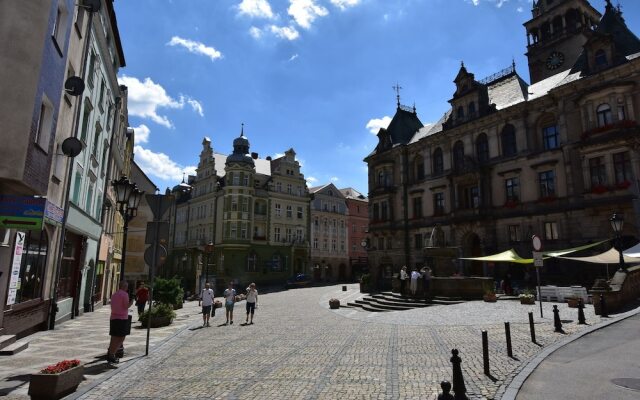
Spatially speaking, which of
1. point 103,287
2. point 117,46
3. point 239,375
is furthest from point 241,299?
point 239,375

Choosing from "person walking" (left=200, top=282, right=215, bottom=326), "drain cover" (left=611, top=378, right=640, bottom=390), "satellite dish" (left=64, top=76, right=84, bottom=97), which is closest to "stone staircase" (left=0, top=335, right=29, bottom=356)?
"person walking" (left=200, top=282, right=215, bottom=326)

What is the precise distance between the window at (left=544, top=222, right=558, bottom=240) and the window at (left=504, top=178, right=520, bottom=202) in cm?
314

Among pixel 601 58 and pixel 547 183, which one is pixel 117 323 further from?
pixel 601 58

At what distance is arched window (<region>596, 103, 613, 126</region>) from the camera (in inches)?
1030

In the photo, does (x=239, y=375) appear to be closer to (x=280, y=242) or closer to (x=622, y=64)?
(x=622, y=64)

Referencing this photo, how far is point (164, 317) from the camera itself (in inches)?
688

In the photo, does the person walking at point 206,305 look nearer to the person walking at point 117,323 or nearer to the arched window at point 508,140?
the person walking at point 117,323

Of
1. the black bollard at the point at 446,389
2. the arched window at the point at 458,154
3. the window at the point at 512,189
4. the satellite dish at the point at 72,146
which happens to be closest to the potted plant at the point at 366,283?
the arched window at the point at 458,154

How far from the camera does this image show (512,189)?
32.1m

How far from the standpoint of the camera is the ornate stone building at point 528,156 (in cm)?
2578

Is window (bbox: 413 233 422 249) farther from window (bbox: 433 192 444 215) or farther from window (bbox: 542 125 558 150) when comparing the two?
window (bbox: 542 125 558 150)

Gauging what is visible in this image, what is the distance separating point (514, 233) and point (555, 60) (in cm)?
2007

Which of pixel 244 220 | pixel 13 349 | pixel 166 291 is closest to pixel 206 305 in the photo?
pixel 166 291

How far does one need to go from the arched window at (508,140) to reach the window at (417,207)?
9582mm
